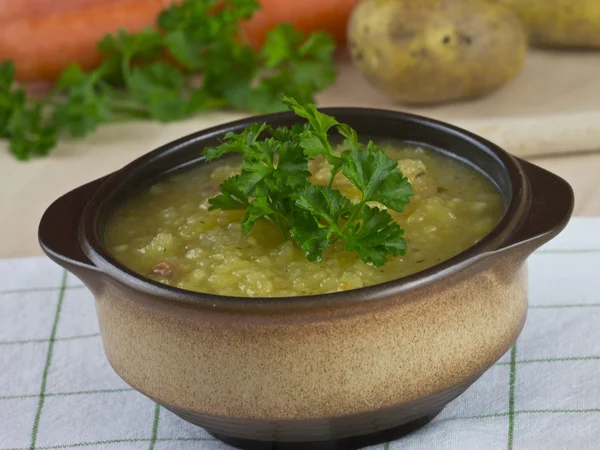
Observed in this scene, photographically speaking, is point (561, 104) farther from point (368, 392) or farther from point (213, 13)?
point (368, 392)

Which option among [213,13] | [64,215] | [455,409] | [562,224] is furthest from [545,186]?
[213,13]

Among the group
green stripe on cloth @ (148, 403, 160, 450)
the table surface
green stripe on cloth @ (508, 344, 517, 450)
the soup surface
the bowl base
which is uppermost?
the soup surface

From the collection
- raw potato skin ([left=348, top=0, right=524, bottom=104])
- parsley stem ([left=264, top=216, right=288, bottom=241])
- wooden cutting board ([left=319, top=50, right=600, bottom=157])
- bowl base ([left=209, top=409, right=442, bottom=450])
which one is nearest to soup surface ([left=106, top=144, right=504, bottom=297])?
parsley stem ([left=264, top=216, right=288, bottom=241])

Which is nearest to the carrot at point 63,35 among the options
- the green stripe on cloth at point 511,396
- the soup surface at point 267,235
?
the soup surface at point 267,235

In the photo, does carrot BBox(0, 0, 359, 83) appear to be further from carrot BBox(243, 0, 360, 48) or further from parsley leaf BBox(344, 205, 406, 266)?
parsley leaf BBox(344, 205, 406, 266)

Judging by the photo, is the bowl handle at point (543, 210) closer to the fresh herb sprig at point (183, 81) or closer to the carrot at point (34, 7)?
the fresh herb sprig at point (183, 81)
